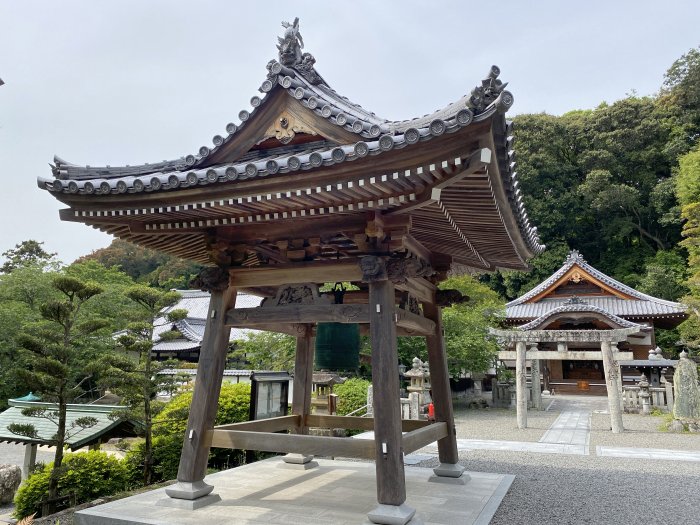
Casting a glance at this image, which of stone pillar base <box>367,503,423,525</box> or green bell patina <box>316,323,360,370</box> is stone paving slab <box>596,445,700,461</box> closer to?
green bell patina <box>316,323,360,370</box>

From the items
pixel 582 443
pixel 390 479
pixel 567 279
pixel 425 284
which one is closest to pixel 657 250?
pixel 567 279

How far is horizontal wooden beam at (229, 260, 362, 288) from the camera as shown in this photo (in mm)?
5852

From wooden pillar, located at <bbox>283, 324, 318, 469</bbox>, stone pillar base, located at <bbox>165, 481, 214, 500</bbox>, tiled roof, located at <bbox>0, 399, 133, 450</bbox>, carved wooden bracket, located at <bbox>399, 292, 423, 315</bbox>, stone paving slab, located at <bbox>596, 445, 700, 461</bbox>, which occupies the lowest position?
stone paving slab, located at <bbox>596, 445, 700, 461</bbox>

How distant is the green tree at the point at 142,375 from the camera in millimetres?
8539

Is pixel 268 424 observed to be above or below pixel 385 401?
below

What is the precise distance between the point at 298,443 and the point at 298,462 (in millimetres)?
3044

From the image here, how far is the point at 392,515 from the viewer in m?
4.85

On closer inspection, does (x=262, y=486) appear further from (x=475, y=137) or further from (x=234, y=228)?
(x=475, y=137)

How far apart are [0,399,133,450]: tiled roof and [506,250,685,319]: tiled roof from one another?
2414 centimetres

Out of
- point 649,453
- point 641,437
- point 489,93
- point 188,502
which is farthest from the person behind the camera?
point 641,437

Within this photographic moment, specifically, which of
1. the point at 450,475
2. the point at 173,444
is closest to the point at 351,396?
the point at 173,444

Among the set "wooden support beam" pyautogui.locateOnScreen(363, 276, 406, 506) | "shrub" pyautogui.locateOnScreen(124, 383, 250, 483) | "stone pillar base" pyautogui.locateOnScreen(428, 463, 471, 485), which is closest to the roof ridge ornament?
"wooden support beam" pyautogui.locateOnScreen(363, 276, 406, 506)

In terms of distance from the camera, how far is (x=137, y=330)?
30.4 ft

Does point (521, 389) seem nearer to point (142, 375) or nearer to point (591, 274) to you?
point (142, 375)
